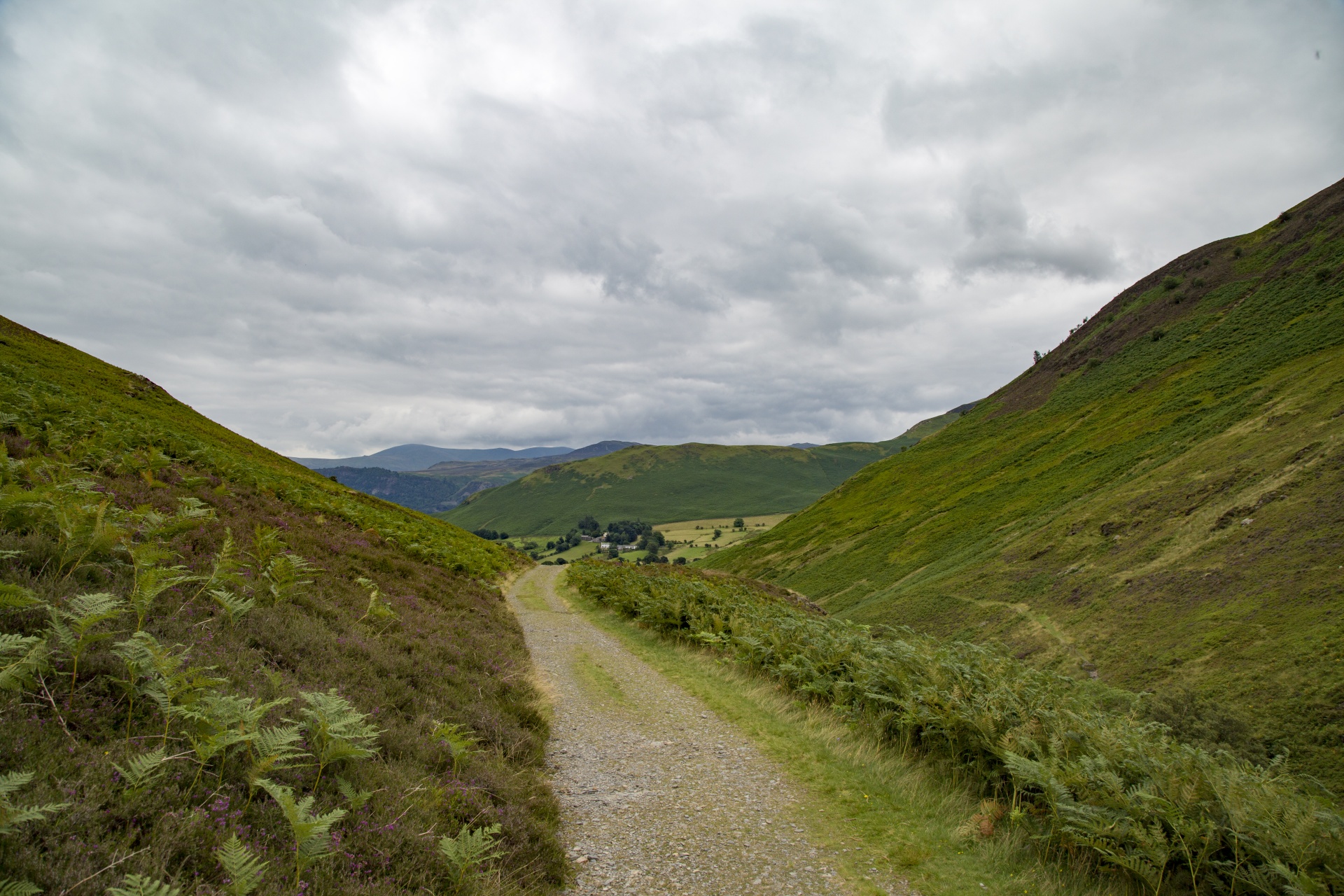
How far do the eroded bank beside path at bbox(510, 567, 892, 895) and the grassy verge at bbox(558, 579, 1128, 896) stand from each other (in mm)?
433

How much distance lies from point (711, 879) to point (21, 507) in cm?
1048

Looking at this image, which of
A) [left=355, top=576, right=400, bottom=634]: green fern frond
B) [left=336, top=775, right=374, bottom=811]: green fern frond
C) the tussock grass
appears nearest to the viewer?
[left=336, top=775, right=374, bottom=811]: green fern frond

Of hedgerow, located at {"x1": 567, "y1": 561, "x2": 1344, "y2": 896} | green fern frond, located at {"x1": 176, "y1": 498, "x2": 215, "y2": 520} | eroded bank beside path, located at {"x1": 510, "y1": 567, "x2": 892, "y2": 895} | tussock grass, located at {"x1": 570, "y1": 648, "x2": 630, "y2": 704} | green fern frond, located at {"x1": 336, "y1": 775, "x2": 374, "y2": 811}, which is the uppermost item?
green fern frond, located at {"x1": 176, "y1": 498, "x2": 215, "y2": 520}

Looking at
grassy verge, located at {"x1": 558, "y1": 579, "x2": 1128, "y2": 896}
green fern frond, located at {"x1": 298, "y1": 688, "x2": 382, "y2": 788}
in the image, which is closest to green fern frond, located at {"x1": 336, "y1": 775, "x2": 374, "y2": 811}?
green fern frond, located at {"x1": 298, "y1": 688, "x2": 382, "y2": 788}

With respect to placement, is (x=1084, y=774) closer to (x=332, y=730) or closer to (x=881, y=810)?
(x=881, y=810)

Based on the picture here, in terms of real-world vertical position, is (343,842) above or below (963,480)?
below

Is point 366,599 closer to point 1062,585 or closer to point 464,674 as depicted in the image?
point 464,674

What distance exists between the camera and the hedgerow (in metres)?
5.89

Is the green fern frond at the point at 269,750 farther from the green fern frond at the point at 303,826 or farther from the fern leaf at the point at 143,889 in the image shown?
the fern leaf at the point at 143,889

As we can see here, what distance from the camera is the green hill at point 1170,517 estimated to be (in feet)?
66.0

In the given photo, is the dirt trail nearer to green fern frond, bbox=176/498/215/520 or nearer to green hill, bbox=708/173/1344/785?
green fern frond, bbox=176/498/215/520

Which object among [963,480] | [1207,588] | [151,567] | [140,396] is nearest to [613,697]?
[151,567]

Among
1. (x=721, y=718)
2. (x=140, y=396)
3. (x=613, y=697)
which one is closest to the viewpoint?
(x=721, y=718)

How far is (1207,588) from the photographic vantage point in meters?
25.1
